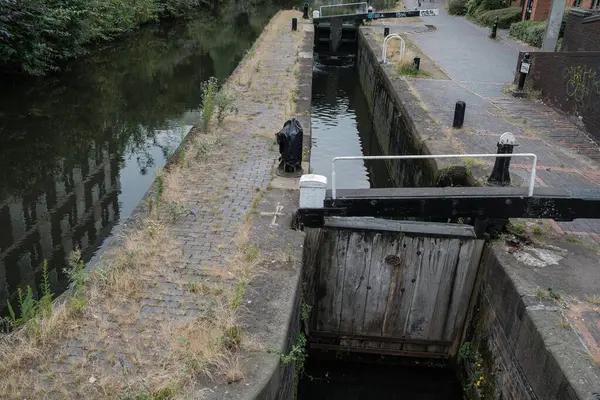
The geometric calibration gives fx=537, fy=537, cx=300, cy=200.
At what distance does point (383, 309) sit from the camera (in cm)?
724

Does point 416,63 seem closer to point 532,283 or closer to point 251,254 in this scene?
point 532,283

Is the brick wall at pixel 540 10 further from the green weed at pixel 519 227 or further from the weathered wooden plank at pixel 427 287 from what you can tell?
the weathered wooden plank at pixel 427 287

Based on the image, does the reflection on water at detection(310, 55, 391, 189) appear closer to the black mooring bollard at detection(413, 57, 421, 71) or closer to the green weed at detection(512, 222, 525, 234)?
the black mooring bollard at detection(413, 57, 421, 71)

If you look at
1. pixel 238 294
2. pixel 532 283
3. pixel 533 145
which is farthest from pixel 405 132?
pixel 238 294

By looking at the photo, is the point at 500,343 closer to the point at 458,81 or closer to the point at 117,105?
the point at 458,81

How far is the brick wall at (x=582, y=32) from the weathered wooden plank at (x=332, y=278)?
923 cm

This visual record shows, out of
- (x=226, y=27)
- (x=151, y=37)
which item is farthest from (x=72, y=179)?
(x=226, y=27)

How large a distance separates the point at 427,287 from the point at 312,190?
80.3 inches

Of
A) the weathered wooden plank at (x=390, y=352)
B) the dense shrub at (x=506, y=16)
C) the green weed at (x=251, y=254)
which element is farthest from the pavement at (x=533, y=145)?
the dense shrub at (x=506, y=16)

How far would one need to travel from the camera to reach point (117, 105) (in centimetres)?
1789

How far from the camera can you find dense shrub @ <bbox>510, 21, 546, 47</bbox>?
20.1 meters

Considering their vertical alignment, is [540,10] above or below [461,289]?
above

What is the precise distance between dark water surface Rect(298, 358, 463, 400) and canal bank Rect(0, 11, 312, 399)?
1.68 m

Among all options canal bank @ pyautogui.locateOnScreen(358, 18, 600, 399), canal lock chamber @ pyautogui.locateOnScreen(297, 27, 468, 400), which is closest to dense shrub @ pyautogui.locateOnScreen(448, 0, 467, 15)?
canal bank @ pyautogui.locateOnScreen(358, 18, 600, 399)
